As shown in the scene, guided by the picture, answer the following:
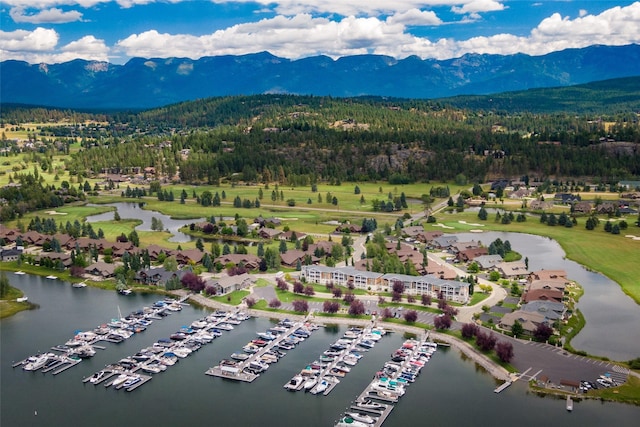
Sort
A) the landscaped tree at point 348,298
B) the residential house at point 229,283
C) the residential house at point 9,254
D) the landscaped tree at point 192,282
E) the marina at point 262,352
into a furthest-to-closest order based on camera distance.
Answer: the residential house at point 9,254 → the landscaped tree at point 192,282 → the residential house at point 229,283 → the landscaped tree at point 348,298 → the marina at point 262,352

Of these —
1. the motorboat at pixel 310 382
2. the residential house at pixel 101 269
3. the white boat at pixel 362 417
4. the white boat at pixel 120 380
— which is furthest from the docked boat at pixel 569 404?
the residential house at pixel 101 269

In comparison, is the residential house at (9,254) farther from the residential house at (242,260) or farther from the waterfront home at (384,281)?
the waterfront home at (384,281)

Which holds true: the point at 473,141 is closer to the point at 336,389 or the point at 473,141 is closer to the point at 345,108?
the point at 345,108

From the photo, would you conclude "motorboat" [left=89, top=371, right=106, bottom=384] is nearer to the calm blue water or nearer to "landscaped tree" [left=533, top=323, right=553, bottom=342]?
the calm blue water

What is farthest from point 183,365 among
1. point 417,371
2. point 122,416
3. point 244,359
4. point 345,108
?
point 345,108

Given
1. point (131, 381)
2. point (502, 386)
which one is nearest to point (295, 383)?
point (131, 381)

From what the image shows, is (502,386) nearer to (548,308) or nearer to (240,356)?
(548,308)
